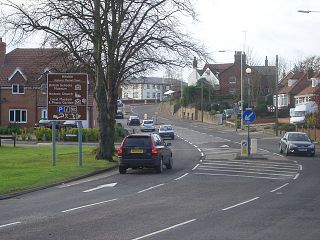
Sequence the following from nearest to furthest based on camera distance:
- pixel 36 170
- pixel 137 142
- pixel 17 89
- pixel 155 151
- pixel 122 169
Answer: pixel 155 151 < pixel 36 170 < pixel 137 142 < pixel 122 169 < pixel 17 89

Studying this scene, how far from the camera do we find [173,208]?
49.8ft

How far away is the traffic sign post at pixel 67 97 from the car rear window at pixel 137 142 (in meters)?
3.46

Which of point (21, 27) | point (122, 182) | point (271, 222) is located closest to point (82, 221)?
point (271, 222)

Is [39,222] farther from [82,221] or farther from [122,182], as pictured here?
[122,182]

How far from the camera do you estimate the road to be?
1174 cm

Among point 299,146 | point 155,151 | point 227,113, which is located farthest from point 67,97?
point 227,113

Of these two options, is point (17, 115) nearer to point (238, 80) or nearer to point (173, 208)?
point (238, 80)

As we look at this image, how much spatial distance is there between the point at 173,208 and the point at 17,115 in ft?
190

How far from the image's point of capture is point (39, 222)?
43.3 ft

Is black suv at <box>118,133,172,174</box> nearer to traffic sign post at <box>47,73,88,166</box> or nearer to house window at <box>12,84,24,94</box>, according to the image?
traffic sign post at <box>47,73,88,166</box>

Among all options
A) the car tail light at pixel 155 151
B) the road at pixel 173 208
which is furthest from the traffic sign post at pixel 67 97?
the car tail light at pixel 155 151

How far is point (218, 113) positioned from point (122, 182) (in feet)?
242

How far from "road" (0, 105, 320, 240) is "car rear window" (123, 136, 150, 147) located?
124 centimetres

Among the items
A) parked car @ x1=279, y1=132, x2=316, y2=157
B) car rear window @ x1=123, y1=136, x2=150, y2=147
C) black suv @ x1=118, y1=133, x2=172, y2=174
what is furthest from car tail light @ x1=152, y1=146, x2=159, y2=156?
parked car @ x1=279, y1=132, x2=316, y2=157
